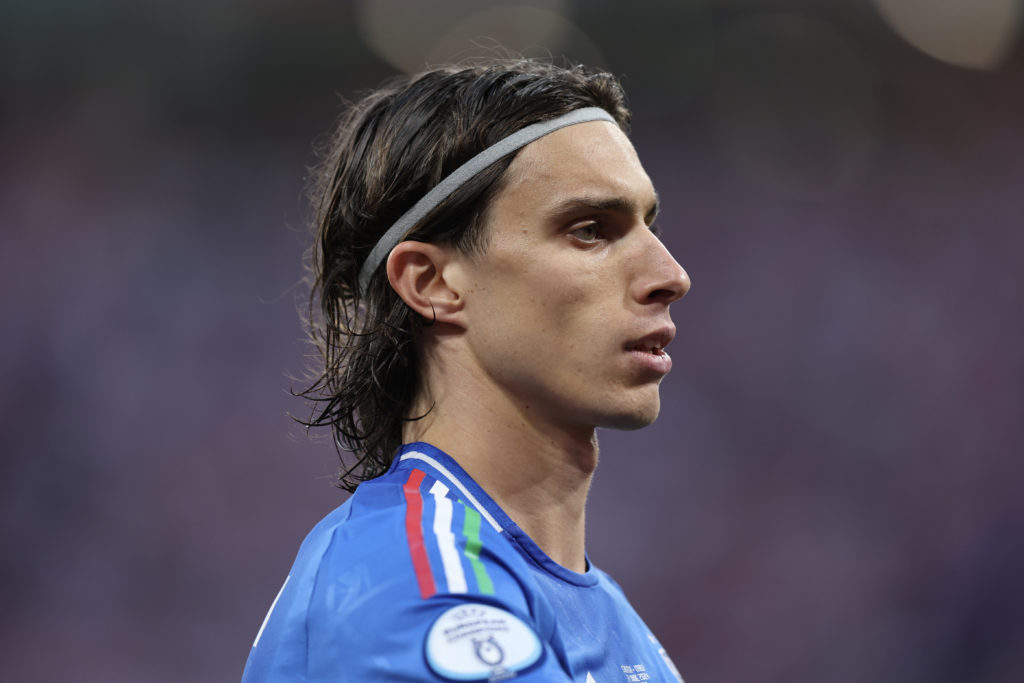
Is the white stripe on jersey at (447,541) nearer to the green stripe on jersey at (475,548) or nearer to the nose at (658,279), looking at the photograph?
the green stripe on jersey at (475,548)

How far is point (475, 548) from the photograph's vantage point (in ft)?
5.88

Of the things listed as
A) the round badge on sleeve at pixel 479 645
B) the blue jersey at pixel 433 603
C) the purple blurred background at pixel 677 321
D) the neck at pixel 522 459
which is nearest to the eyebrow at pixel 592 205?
the neck at pixel 522 459

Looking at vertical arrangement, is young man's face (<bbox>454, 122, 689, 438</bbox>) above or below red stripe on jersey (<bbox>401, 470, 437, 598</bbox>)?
above

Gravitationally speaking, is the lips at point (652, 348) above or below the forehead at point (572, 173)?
below

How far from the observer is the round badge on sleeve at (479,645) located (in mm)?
1534

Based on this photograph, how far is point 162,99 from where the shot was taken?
6598 mm

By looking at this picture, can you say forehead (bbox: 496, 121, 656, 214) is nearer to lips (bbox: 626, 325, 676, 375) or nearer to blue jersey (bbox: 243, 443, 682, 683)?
lips (bbox: 626, 325, 676, 375)

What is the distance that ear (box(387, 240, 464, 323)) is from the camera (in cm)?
224

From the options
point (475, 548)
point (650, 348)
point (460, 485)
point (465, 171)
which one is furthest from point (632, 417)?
point (465, 171)

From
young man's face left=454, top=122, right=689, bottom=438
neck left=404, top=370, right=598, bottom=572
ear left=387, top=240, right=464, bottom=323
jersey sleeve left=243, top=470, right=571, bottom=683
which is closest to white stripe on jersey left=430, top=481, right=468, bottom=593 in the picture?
jersey sleeve left=243, top=470, right=571, bottom=683

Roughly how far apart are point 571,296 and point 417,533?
0.64 meters

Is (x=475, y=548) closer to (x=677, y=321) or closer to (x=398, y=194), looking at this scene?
(x=398, y=194)

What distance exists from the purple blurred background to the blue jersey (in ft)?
15.0

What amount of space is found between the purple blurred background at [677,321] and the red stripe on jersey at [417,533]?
4611 millimetres
